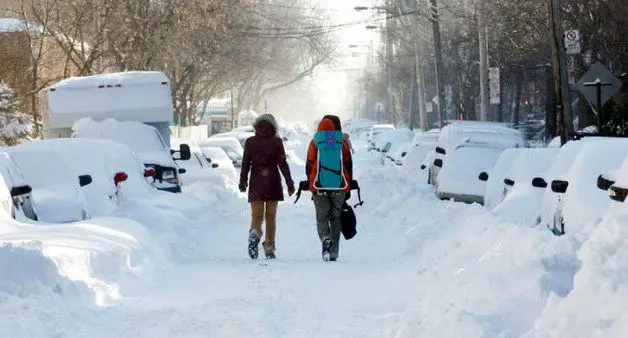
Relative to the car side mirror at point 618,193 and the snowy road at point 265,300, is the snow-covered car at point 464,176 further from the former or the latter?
the car side mirror at point 618,193

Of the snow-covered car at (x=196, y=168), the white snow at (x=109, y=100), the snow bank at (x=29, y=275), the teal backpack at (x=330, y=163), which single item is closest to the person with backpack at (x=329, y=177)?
the teal backpack at (x=330, y=163)

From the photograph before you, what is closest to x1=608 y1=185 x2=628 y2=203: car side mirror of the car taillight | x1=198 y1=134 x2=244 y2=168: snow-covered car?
the car taillight

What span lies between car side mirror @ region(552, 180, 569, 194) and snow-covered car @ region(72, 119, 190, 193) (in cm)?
1005

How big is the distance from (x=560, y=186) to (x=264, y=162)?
3568 mm

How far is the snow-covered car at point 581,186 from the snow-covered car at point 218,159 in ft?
56.7

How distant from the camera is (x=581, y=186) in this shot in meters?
9.64

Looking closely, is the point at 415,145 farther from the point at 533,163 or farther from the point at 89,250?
the point at 89,250

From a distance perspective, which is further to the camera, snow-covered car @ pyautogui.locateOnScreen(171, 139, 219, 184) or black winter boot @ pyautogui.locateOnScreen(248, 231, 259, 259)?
snow-covered car @ pyautogui.locateOnScreen(171, 139, 219, 184)

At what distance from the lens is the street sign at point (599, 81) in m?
22.0

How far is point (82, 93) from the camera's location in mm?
21266

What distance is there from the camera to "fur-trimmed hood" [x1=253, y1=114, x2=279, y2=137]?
12211 mm

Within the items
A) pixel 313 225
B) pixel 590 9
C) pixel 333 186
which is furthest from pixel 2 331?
pixel 590 9

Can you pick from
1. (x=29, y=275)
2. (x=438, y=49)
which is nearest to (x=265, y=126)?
(x=29, y=275)

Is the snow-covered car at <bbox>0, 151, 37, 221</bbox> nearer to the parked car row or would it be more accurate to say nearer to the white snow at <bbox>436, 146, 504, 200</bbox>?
the parked car row
